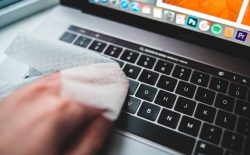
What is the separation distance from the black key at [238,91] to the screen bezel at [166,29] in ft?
0.18

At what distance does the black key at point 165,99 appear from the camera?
437 millimetres

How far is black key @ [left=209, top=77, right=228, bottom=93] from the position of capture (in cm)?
46

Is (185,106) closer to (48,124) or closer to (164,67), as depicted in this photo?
(164,67)

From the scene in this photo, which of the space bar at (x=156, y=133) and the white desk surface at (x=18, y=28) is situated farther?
the white desk surface at (x=18, y=28)

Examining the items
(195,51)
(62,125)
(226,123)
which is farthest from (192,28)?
(62,125)

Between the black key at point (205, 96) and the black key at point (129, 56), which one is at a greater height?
the black key at point (129, 56)

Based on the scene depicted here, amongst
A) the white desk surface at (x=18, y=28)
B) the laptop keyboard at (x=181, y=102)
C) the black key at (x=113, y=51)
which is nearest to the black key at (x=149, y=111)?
the laptop keyboard at (x=181, y=102)

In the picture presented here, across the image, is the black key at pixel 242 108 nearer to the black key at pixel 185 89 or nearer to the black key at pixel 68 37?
the black key at pixel 185 89

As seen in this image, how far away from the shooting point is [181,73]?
47 centimetres

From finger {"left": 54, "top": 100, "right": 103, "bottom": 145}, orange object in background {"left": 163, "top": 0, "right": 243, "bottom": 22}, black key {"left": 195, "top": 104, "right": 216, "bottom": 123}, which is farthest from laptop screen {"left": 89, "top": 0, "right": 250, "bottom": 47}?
finger {"left": 54, "top": 100, "right": 103, "bottom": 145}

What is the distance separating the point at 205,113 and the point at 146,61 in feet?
0.39

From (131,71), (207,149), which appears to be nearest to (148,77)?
(131,71)

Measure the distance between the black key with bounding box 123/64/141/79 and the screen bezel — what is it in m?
0.08

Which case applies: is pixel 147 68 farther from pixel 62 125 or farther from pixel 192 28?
pixel 62 125
